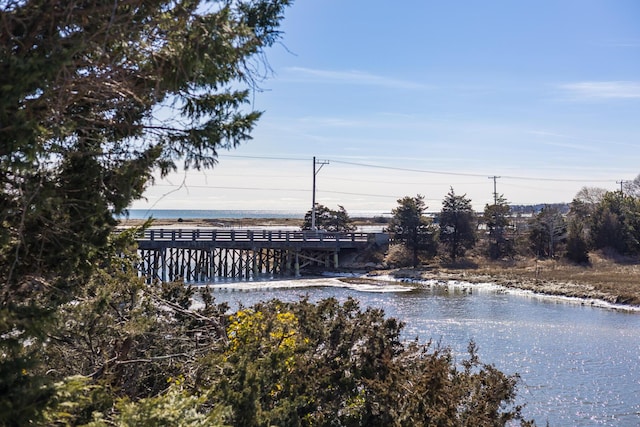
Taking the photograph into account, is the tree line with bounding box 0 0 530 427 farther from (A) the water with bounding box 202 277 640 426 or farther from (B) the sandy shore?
(B) the sandy shore

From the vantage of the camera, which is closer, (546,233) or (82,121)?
(82,121)

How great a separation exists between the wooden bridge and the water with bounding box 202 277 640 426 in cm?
461

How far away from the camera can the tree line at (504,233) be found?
Answer: 45.9 metres

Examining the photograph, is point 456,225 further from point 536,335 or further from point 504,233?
point 536,335

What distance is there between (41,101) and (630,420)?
14466 millimetres

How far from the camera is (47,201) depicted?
195 inches

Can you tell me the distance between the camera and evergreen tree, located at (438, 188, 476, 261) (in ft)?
155

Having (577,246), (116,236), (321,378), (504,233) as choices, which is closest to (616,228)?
(577,246)

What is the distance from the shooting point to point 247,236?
141ft

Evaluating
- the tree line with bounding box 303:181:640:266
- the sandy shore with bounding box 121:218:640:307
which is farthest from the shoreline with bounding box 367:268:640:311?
the tree line with bounding box 303:181:640:266

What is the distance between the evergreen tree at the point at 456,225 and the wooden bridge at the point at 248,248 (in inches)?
202

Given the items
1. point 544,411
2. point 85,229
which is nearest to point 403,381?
point 85,229

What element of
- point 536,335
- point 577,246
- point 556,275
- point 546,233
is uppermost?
point 546,233

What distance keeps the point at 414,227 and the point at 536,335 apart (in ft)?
76.3
